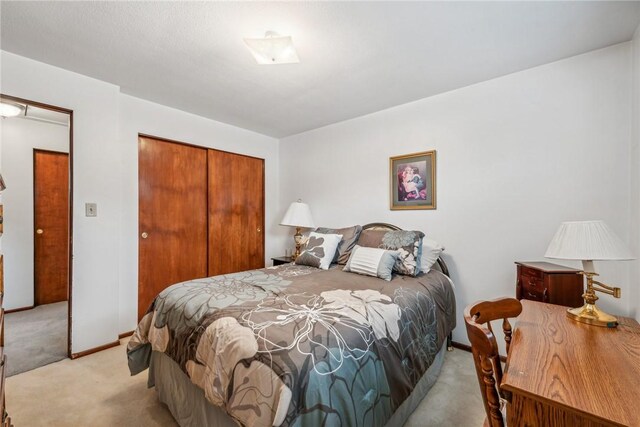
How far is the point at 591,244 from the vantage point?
4.13 ft

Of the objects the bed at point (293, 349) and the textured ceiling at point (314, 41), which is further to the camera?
the textured ceiling at point (314, 41)

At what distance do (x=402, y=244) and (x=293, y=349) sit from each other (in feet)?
5.13

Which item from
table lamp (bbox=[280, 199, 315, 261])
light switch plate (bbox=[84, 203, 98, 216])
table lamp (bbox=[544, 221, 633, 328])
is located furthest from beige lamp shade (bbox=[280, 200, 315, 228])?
table lamp (bbox=[544, 221, 633, 328])

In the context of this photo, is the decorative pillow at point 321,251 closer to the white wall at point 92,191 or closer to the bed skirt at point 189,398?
the bed skirt at point 189,398

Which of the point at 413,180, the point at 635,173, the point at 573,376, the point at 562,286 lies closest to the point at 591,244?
the point at 562,286

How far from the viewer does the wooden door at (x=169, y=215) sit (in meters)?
2.95

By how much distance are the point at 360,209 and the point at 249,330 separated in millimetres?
2319

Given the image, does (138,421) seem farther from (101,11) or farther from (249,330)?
(101,11)

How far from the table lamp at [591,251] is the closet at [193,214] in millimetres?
3366

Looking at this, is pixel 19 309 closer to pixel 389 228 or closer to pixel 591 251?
pixel 389 228

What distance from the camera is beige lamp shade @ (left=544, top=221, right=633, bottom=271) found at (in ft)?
4.03

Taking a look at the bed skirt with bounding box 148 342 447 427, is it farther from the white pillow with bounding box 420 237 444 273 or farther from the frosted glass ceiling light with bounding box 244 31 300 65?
the frosted glass ceiling light with bounding box 244 31 300 65

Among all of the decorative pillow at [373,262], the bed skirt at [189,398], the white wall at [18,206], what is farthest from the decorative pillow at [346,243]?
the white wall at [18,206]

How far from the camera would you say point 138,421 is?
1605 mm
